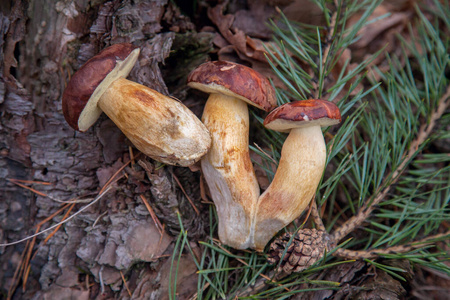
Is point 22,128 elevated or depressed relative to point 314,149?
depressed

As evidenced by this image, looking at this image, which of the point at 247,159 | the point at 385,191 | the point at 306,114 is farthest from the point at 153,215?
the point at 385,191

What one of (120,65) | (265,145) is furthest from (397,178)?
(120,65)

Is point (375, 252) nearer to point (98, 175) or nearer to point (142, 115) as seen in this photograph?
point (142, 115)

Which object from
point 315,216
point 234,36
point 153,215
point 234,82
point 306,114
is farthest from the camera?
point 234,36

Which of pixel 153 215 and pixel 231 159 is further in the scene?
pixel 153 215

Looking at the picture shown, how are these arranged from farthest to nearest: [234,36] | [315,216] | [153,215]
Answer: [234,36]
[153,215]
[315,216]

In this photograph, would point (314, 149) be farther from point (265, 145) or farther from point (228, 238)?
point (228, 238)

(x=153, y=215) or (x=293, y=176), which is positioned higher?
(x=293, y=176)
